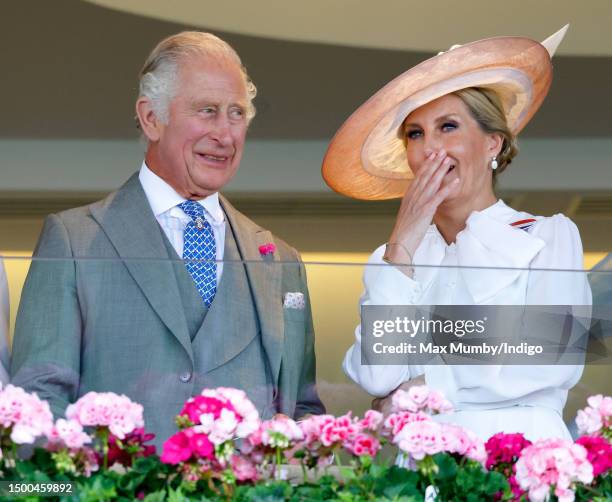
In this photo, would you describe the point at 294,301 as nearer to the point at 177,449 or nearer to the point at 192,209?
the point at 177,449

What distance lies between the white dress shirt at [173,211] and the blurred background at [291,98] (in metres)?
3.38

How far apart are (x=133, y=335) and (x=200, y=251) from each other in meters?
0.35

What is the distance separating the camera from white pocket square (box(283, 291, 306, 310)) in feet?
7.65

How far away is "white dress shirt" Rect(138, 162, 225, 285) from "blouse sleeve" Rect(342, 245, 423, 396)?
0.46m

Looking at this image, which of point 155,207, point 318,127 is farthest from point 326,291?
point 318,127

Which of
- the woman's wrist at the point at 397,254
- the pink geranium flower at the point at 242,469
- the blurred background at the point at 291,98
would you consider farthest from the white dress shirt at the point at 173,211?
the blurred background at the point at 291,98

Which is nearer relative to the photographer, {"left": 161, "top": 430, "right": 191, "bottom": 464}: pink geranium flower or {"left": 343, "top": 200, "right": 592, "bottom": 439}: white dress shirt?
{"left": 161, "top": 430, "right": 191, "bottom": 464}: pink geranium flower

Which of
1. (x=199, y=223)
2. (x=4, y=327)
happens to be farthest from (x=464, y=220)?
(x=4, y=327)

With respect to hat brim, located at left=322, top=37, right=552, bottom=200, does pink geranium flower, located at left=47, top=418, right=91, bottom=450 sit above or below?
below

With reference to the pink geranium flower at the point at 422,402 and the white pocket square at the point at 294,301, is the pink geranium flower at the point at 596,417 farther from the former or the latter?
the white pocket square at the point at 294,301

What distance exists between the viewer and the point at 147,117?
10.2ft

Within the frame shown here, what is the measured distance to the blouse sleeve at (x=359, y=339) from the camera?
90.4 inches

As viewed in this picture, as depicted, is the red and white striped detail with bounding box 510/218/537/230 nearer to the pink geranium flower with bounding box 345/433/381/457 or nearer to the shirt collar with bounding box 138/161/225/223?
the shirt collar with bounding box 138/161/225/223

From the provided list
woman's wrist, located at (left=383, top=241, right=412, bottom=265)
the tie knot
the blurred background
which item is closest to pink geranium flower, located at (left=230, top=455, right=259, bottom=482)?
woman's wrist, located at (left=383, top=241, right=412, bottom=265)
